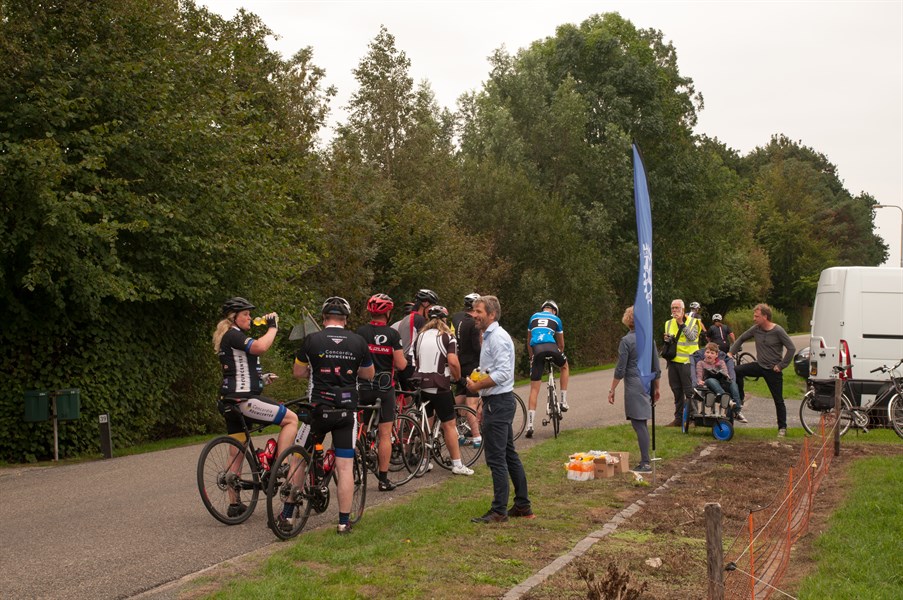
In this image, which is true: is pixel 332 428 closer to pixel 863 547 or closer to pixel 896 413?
pixel 863 547

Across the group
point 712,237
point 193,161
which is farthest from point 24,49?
point 712,237

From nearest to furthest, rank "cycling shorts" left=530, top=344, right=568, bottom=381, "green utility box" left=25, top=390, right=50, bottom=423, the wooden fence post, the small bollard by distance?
the wooden fence post → "green utility box" left=25, top=390, right=50, bottom=423 → "cycling shorts" left=530, top=344, right=568, bottom=381 → the small bollard

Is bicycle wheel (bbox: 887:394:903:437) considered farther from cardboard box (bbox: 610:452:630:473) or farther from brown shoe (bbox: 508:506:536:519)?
brown shoe (bbox: 508:506:536:519)

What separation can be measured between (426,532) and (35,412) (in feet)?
27.7

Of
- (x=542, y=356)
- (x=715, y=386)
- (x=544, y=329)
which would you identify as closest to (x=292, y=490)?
(x=542, y=356)

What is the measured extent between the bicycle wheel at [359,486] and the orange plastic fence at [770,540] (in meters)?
3.08

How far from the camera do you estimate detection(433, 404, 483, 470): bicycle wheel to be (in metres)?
11.7

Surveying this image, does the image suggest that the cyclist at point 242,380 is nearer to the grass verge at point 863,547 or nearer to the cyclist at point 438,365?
the cyclist at point 438,365

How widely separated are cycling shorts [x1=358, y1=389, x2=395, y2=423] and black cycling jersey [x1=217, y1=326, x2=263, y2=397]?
4.81ft

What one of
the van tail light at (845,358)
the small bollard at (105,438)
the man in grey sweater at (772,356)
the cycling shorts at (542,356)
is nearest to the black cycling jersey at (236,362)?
the cycling shorts at (542,356)

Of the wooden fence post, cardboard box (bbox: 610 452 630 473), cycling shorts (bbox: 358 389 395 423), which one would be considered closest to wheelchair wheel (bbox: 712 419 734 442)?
cardboard box (bbox: 610 452 630 473)

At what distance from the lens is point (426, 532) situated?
807 centimetres

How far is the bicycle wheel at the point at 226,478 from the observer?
850cm

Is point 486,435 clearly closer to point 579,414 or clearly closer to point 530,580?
point 530,580
